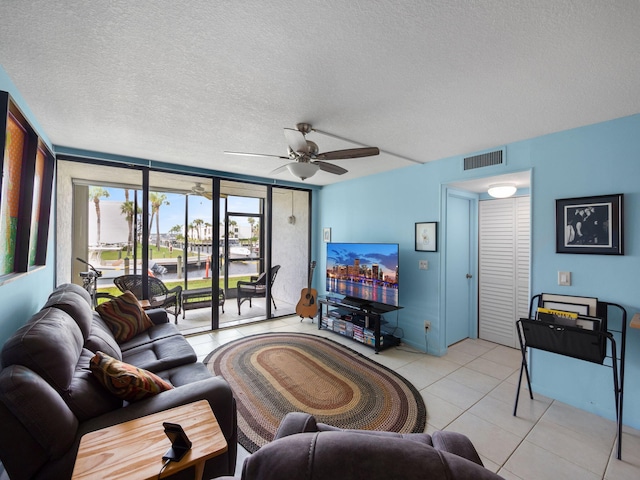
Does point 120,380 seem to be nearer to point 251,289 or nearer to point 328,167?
point 328,167

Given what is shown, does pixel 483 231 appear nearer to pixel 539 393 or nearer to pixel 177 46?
pixel 539 393

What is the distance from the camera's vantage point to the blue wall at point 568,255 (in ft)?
7.25

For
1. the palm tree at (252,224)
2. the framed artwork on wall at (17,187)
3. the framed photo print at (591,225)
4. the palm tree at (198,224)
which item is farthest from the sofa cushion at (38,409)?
the palm tree at (252,224)

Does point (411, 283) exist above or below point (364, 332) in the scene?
above

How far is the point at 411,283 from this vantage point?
3857 millimetres

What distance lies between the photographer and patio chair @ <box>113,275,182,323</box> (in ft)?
12.4

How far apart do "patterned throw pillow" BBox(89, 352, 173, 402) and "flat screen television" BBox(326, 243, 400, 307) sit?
286 centimetres

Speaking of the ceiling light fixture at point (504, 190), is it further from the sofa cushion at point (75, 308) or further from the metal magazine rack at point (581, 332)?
the sofa cushion at point (75, 308)

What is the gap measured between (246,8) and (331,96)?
87 centimetres

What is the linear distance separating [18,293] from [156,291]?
220 centimetres

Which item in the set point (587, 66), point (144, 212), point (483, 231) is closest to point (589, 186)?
point (587, 66)

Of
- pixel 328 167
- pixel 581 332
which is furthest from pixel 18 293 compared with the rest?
pixel 581 332

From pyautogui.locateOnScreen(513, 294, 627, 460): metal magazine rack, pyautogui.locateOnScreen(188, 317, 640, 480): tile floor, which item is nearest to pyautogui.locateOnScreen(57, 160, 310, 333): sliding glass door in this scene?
pyautogui.locateOnScreen(188, 317, 640, 480): tile floor

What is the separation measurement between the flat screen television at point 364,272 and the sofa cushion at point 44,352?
3138 millimetres
